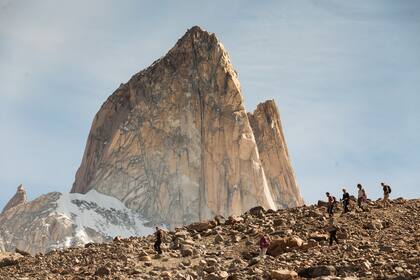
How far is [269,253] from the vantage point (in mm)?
26578

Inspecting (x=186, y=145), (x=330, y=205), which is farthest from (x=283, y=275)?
(x=186, y=145)

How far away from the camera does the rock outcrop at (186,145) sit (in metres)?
142

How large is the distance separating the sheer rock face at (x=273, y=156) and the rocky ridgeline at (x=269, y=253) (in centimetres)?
12251

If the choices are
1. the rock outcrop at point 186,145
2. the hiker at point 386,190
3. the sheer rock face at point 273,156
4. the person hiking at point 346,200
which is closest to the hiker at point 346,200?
the person hiking at point 346,200

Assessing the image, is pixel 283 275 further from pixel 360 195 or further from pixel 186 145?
pixel 186 145

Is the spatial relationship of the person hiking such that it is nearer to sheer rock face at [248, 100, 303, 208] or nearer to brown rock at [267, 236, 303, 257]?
brown rock at [267, 236, 303, 257]

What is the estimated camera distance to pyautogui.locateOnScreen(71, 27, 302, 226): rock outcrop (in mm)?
141500

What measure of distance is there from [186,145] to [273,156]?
26.3 meters

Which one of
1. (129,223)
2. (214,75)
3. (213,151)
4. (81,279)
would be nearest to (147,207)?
(129,223)

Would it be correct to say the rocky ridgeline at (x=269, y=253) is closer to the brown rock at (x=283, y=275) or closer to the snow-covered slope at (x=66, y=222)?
the brown rock at (x=283, y=275)

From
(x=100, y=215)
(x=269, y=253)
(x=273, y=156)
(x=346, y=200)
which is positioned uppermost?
(x=273, y=156)

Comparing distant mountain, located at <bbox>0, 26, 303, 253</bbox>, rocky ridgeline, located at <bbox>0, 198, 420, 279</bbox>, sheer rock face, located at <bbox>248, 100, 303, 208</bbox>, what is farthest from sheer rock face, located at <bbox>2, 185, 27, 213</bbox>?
rocky ridgeline, located at <bbox>0, 198, 420, 279</bbox>

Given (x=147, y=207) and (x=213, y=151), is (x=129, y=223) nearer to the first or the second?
(x=147, y=207)

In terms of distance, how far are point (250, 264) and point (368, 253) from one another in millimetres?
4061
